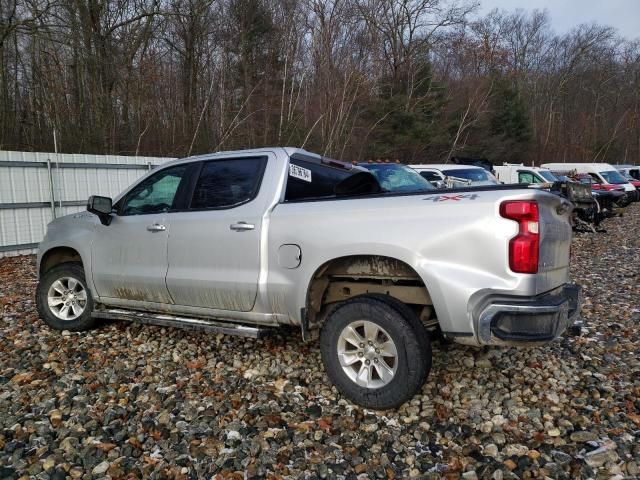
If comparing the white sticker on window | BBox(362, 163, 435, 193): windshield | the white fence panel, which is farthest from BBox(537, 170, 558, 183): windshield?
the white sticker on window

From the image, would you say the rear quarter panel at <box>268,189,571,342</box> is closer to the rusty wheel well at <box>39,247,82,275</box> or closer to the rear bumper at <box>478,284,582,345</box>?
the rear bumper at <box>478,284,582,345</box>

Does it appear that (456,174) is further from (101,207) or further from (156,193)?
(101,207)

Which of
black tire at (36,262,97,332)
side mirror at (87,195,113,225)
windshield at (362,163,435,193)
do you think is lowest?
black tire at (36,262,97,332)

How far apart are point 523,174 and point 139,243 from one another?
17597mm

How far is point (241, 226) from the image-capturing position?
3.90 metres

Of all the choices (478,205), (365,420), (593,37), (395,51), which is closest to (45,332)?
(365,420)

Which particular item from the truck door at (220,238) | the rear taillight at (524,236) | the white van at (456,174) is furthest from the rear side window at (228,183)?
the white van at (456,174)

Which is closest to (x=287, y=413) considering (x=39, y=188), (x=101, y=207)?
(x=101, y=207)

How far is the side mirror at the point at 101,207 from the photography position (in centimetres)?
459

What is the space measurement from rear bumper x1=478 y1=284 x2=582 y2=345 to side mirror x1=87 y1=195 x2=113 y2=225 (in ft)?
11.5

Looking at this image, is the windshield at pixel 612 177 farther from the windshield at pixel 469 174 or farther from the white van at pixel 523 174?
the windshield at pixel 469 174

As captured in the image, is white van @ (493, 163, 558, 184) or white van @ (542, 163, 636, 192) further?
white van @ (542, 163, 636, 192)

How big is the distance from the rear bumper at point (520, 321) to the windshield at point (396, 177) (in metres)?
6.04

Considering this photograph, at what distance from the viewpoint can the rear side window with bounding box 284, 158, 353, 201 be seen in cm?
406
